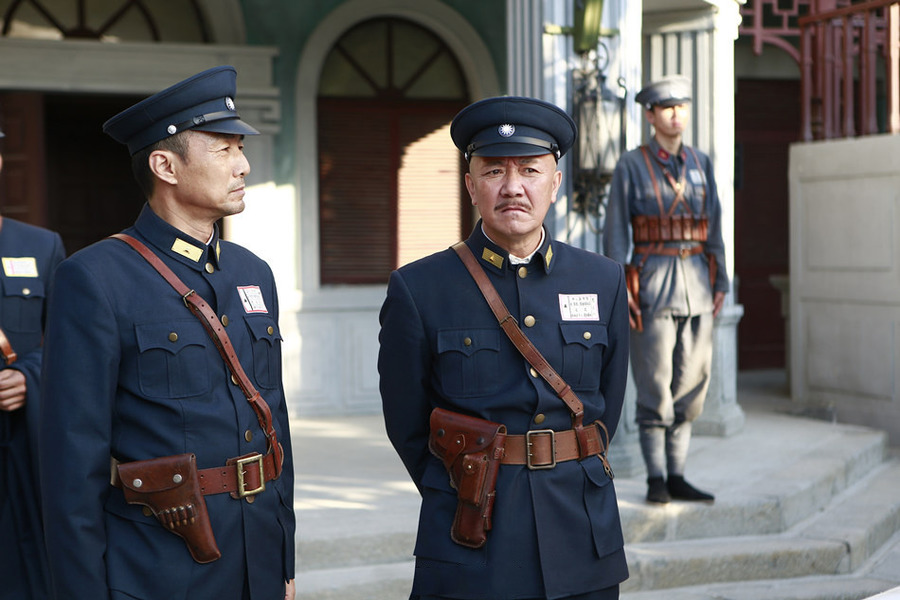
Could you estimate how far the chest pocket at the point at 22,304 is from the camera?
364 cm

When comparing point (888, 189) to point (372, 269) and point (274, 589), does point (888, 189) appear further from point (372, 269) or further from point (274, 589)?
point (274, 589)

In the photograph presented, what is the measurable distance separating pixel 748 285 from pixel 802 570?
5.96 m

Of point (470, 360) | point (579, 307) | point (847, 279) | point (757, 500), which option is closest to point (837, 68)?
point (847, 279)

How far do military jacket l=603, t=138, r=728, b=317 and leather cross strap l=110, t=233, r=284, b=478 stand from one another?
2.80 m

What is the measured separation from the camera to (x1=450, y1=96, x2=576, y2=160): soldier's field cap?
2455mm

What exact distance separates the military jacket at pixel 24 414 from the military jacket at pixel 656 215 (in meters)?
→ 2.40

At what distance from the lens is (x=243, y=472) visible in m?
2.27

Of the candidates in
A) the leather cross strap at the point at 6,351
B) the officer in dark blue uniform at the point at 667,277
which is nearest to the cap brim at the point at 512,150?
the leather cross strap at the point at 6,351

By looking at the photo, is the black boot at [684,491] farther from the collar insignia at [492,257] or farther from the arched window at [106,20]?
the arched window at [106,20]

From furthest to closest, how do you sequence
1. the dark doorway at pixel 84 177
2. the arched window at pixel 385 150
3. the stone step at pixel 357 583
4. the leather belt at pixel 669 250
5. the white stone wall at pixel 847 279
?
the dark doorway at pixel 84 177 < the arched window at pixel 385 150 < the white stone wall at pixel 847 279 < the leather belt at pixel 669 250 < the stone step at pixel 357 583

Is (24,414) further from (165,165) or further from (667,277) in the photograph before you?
(667,277)

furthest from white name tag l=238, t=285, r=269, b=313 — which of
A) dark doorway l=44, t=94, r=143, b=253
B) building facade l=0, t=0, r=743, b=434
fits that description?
dark doorway l=44, t=94, r=143, b=253

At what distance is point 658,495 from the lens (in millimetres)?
4906

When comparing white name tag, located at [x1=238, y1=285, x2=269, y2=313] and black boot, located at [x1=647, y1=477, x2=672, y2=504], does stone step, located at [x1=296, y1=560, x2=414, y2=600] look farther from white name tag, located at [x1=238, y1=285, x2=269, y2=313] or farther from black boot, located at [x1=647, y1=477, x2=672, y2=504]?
white name tag, located at [x1=238, y1=285, x2=269, y2=313]
